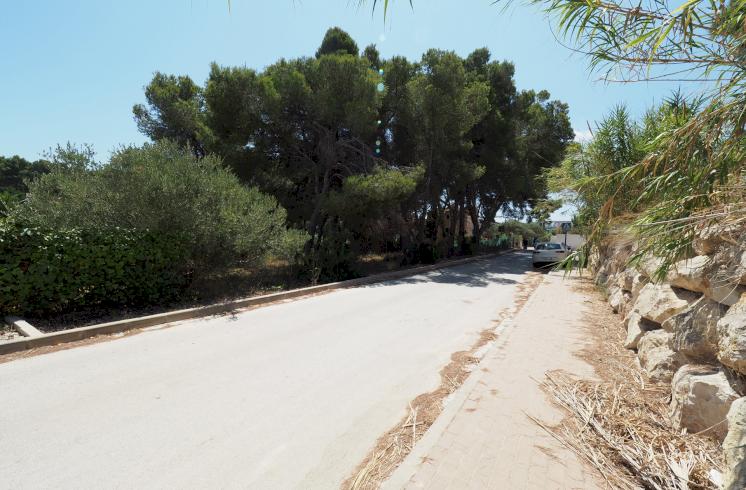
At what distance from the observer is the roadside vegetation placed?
313 inches

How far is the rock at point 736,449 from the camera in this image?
2.18 metres

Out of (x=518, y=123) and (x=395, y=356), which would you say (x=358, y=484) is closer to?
(x=395, y=356)

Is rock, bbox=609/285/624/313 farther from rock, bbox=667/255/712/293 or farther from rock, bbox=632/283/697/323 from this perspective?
rock, bbox=667/255/712/293

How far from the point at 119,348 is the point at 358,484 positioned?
15.8ft

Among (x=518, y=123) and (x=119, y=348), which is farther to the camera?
(x=518, y=123)

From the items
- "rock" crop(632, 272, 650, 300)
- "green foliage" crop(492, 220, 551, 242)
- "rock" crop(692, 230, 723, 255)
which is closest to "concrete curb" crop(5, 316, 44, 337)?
"rock" crop(692, 230, 723, 255)

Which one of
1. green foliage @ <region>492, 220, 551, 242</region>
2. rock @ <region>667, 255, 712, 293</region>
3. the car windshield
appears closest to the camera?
rock @ <region>667, 255, 712, 293</region>

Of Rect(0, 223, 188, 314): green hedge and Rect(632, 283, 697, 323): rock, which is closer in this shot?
Rect(632, 283, 697, 323): rock

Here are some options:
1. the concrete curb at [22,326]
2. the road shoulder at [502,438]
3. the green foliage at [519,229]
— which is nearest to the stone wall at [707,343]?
the road shoulder at [502,438]

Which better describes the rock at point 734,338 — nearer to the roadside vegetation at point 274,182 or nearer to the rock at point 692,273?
the rock at point 692,273

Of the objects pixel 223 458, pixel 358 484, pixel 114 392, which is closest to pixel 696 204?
pixel 358 484

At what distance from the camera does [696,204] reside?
322 cm

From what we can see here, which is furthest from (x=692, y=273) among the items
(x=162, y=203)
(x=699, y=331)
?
(x=162, y=203)

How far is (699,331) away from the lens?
3545 mm
